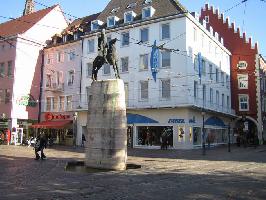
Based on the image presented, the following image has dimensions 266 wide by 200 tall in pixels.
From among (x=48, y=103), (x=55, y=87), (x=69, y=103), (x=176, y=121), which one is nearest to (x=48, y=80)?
(x=55, y=87)

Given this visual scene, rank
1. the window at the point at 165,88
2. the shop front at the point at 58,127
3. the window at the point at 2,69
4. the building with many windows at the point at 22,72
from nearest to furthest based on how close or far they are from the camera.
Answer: the window at the point at 165,88, the shop front at the point at 58,127, the building with many windows at the point at 22,72, the window at the point at 2,69

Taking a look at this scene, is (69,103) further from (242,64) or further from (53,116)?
(242,64)

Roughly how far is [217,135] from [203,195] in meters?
34.7

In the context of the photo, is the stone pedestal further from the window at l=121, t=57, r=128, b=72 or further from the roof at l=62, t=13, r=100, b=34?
the roof at l=62, t=13, r=100, b=34

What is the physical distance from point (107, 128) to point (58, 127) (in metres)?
26.5

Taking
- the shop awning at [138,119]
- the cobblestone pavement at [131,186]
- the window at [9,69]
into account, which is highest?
the window at [9,69]

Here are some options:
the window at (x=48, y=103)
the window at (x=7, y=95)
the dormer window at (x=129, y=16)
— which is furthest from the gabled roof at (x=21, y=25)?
the dormer window at (x=129, y=16)

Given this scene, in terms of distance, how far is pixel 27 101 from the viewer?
44344mm

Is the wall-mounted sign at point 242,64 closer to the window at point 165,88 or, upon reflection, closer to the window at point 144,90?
the window at point 165,88

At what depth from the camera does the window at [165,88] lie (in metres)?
35.6

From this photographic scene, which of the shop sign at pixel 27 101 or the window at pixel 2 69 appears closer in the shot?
the shop sign at pixel 27 101

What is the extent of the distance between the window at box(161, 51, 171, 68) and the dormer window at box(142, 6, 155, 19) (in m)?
4.52

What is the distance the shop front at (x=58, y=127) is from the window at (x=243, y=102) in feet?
74.9

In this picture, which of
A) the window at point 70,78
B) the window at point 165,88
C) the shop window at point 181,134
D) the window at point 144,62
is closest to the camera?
the shop window at point 181,134
